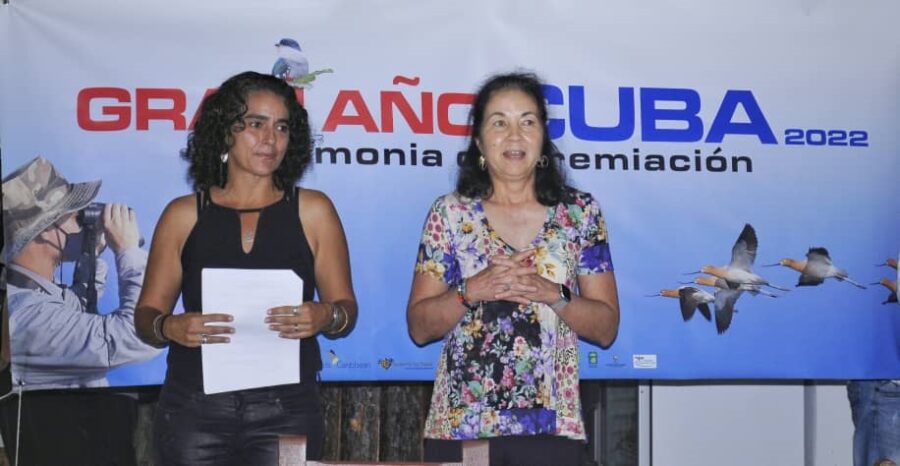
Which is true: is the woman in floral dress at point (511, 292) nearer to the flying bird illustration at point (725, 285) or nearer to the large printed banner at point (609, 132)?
the large printed banner at point (609, 132)

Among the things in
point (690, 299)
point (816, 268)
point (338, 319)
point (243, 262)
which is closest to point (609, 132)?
point (690, 299)

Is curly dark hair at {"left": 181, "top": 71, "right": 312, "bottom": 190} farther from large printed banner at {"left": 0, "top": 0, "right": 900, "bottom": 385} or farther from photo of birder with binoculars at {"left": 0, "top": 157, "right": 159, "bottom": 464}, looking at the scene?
photo of birder with binoculars at {"left": 0, "top": 157, "right": 159, "bottom": 464}

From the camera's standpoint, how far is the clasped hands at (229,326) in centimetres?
309

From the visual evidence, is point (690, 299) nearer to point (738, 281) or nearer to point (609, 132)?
point (738, 281)

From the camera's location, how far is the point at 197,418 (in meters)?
2.96

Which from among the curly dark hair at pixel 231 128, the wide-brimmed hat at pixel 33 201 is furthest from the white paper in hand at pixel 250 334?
the wide-brimmed hat at pixel 33 201

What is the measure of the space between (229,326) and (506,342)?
2.59 ft

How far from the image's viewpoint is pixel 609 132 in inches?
151

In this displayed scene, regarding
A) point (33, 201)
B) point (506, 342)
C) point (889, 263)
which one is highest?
point (33, 201)

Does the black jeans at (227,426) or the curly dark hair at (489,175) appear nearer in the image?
the black jeans at (227,426)

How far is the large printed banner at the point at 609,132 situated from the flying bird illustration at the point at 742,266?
2 cm

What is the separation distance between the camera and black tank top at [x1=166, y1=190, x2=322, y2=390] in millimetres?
3111

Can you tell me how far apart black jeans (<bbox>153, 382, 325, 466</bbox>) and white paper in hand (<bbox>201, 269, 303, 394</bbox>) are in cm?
5

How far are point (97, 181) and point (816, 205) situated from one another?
8.00 ft
